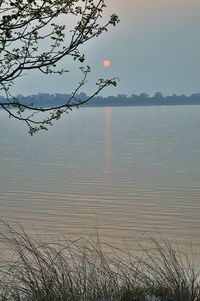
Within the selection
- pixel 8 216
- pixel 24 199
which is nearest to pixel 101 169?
pixel 24 199

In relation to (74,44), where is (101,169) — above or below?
below

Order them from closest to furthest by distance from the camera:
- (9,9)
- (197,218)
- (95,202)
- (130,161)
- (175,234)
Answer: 1. (9,9)
2. (175,234)
3. (197,218)
4. (95,202)
5. (130,161)

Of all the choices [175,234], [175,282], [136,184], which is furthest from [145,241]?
[136,184]

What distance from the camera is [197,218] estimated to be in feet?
98.3

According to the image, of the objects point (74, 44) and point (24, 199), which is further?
point (24, 199)

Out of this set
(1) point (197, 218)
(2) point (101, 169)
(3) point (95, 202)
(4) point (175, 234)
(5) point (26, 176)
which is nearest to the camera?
(4) point (175, 234)

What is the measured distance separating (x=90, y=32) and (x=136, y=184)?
34851 millimetres

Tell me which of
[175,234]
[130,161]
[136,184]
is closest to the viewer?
[175,234]

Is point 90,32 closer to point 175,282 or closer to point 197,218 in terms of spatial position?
point 175,282

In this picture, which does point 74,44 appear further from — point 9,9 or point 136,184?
point 136,184

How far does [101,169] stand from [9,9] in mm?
47664

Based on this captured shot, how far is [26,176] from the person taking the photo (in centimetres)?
5019

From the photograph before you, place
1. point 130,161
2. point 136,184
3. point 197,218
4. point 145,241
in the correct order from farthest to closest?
point 130,161 → point 136,184 → point 197,218 → point 145,241

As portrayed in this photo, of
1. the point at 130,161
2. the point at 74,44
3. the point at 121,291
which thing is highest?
the point at 74,44
